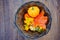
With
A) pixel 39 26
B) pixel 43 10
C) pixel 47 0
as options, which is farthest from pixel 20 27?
pixel 47 0

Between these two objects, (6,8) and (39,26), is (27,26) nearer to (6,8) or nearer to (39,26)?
(39,26)

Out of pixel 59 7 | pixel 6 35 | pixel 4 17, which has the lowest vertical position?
pixel 6 35

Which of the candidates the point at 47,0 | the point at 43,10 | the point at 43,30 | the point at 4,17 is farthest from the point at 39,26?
the point at 4,17

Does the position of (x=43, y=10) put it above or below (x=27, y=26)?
above

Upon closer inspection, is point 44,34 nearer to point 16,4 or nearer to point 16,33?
point 16,33

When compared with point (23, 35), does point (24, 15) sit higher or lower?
higher
